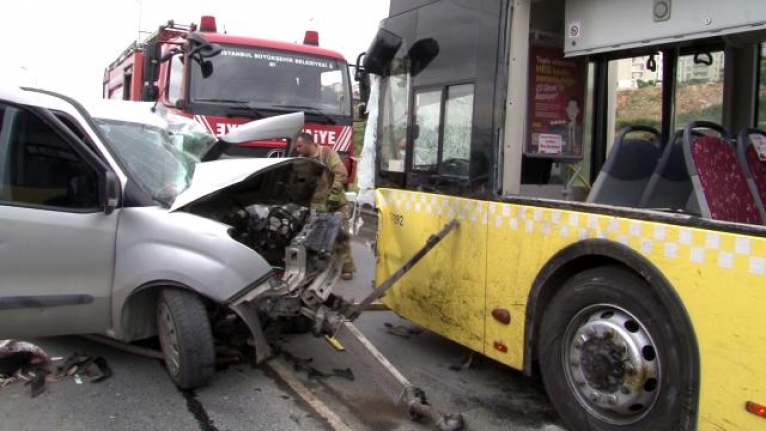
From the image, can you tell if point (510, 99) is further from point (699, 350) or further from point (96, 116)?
point (96, 116)

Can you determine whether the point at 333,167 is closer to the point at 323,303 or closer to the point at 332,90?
the point at 332,90

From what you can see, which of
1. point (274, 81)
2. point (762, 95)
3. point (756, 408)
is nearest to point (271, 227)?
point (756, 408)

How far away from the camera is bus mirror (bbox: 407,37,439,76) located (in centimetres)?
467

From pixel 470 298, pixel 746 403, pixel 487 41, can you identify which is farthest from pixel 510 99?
pixel 746 403

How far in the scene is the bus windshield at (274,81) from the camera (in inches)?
350

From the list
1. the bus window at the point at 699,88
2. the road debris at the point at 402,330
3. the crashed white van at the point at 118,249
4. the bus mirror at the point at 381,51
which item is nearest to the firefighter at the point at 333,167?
the road debris at the point at 402,330

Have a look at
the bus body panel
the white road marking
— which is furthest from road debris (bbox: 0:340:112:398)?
the bus body panel

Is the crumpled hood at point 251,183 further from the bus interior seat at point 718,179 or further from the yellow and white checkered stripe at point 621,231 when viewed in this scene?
the bus interior seat at point 718,179

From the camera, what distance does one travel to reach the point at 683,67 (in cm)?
519

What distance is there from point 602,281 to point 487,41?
5.53ft

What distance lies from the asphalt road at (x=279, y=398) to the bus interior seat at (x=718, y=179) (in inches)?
59.5

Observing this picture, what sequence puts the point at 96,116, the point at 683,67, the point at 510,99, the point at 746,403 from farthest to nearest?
the point at 683,67 → the point at 96,116 → the point at 510,99 → the point at 746,403

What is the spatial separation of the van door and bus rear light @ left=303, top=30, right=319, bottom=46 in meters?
6.61

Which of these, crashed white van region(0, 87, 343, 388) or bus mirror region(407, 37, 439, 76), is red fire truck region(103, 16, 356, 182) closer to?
bus mirror region(407, 37, 439, 76)
